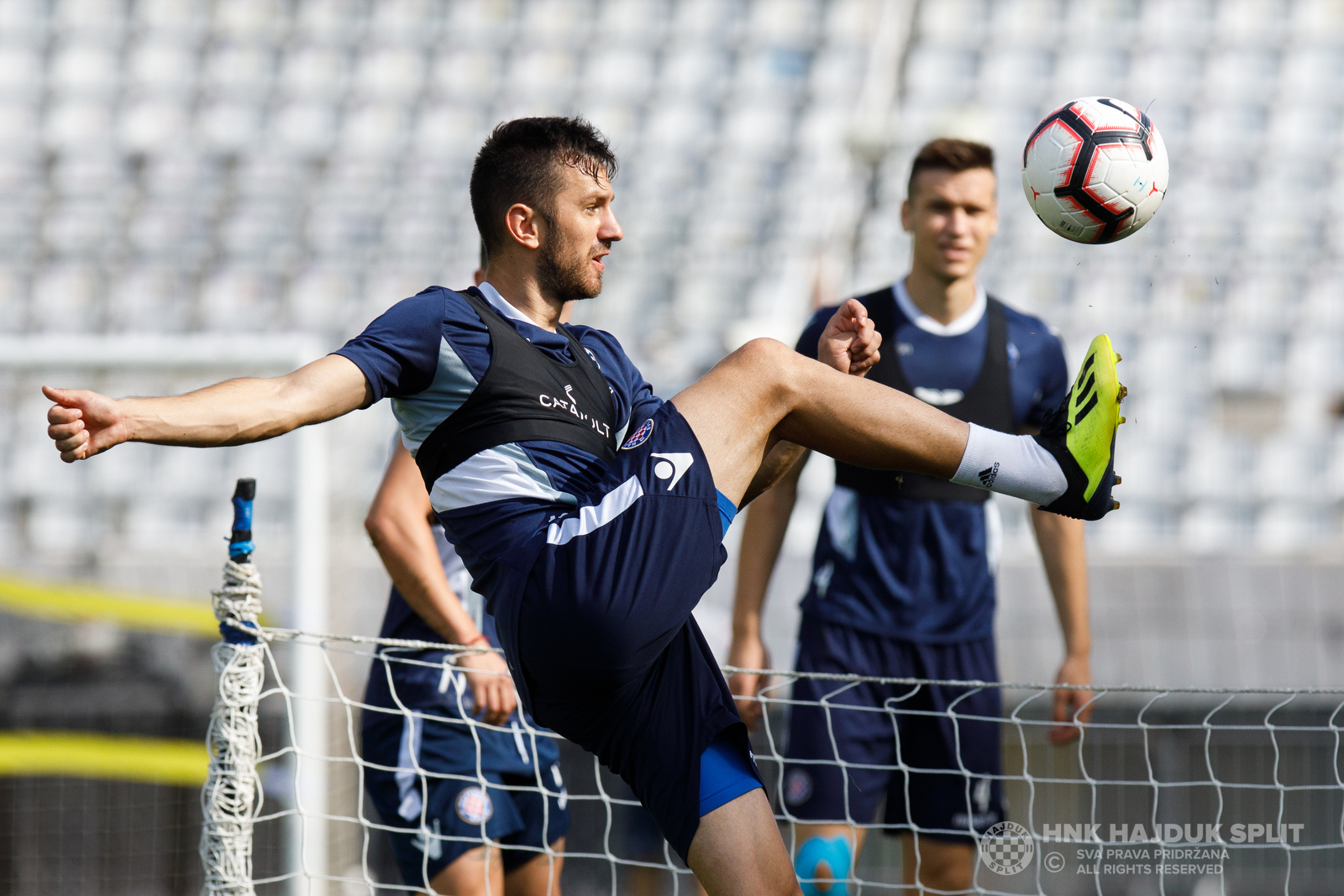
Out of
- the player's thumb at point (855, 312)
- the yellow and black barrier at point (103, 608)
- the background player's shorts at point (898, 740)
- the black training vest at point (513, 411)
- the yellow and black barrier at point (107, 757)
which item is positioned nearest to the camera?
the black training vest at point (513, 411)

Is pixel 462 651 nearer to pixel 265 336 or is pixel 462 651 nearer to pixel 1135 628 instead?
pixel 1135 628

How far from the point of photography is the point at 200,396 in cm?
221

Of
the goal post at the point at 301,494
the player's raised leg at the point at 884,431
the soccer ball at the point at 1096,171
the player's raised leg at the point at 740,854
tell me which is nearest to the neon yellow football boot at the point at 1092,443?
the player's raised leg at the point at 884,431

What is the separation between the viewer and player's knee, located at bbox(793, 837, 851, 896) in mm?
3637

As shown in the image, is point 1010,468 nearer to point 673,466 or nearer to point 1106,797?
point 673,466

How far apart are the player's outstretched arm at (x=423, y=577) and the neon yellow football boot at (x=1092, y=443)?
1.49 m

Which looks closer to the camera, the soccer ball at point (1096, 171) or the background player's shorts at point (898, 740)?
the soccer ball at point (1096, 171)

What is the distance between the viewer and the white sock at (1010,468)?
2.64 metres

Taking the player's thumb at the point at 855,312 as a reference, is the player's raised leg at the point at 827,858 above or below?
below

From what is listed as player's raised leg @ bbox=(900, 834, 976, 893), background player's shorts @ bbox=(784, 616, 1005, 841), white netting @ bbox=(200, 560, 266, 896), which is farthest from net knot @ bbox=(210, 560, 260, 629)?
player's raised leg @ bbox=(900, 834, 976, 893)

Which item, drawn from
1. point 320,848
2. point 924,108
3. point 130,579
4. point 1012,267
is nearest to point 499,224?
point 320,848

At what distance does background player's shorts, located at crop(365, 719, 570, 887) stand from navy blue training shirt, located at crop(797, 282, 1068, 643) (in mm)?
1039

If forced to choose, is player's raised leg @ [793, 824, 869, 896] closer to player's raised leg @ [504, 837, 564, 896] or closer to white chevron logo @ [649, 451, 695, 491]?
player's raised leg @ [504, 837, 564, 896]

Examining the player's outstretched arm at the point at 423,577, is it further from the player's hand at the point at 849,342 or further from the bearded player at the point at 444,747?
the player's hand at the point at 849,342
